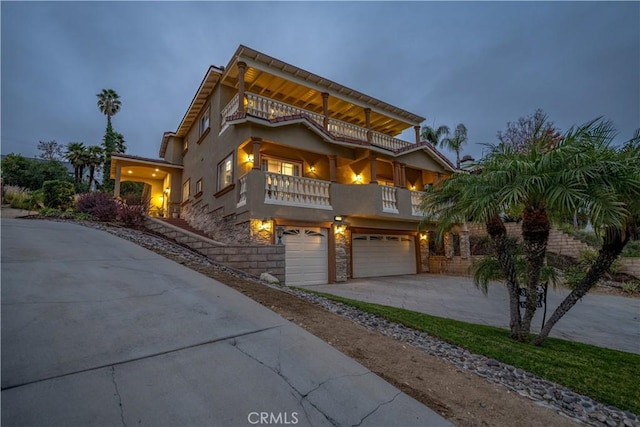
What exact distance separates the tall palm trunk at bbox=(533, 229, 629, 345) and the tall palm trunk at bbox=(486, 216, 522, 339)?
1.31ft

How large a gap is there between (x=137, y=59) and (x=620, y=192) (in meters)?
58.5

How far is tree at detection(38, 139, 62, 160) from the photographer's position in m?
30.4

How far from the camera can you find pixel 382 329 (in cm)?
473

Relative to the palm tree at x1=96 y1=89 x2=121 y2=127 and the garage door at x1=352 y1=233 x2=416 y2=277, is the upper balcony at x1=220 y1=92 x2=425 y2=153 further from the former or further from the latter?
the palm tree at x1=96 y1=89 x2=121 y2=127

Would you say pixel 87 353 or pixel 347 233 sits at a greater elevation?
pixel 347 233

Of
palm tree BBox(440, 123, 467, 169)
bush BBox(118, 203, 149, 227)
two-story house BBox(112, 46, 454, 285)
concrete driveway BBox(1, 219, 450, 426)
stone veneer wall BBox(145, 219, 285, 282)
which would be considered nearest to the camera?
concrete driveway BBox(1, 219, 450, 426)

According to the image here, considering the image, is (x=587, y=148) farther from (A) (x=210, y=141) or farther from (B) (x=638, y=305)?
(A) (x=210, y=141)

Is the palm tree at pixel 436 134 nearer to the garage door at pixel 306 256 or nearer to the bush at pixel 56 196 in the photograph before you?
the garage door at pixel 306 256

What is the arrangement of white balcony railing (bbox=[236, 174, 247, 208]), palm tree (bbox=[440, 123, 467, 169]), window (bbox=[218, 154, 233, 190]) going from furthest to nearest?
1. palm tree (bbox=[440, 123, 467, 169])
2. window (bbox=[218, 154, 233, 190])
3. white balcony railing (bbox=[236, 174, 247, 208])

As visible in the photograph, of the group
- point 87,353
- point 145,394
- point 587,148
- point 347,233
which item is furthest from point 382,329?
point 347,233

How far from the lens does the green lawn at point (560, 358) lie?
349cm

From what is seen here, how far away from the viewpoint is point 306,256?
440 inches

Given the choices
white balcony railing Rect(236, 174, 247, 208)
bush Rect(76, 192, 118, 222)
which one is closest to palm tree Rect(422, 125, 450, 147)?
white balcony railing Rect(236, 174, 247, 208)

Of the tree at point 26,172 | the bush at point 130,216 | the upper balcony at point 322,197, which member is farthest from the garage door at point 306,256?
the tree at point 26,172
